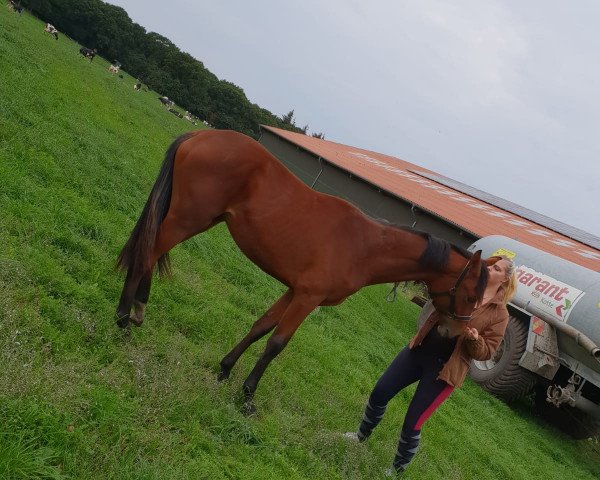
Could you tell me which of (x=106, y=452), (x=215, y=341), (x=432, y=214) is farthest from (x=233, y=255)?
(x=432, y=214)

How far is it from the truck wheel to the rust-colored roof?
4.54m

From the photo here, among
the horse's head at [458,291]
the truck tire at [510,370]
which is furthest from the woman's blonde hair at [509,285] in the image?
the truck tire at [510,370]

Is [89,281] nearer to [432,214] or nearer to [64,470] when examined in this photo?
[64,470]

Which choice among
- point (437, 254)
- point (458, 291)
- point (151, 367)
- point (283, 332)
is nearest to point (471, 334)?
point (458, 291)

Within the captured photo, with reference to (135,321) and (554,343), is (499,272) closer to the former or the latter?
(135,321)

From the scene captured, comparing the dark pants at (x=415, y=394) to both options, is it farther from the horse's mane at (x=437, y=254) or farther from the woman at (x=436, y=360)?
the horse's mane at (x=437, y=254)

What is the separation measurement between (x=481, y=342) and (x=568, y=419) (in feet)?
A: 26.1

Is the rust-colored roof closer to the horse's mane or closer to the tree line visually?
the horse's mane

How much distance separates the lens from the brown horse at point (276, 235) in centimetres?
401

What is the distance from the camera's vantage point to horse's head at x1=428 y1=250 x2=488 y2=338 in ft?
12.3

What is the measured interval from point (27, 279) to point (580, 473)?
8.87 meters

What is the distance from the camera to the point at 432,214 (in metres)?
17.3

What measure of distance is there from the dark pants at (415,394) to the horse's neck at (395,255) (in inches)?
23.4

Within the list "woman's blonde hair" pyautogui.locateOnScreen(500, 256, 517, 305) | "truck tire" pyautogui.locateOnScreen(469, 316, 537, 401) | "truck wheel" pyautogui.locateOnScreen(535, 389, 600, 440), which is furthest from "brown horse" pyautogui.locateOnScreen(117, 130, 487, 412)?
"truck wheel" pyautogui.locateOnScreen(535, 389, 600, 440)
